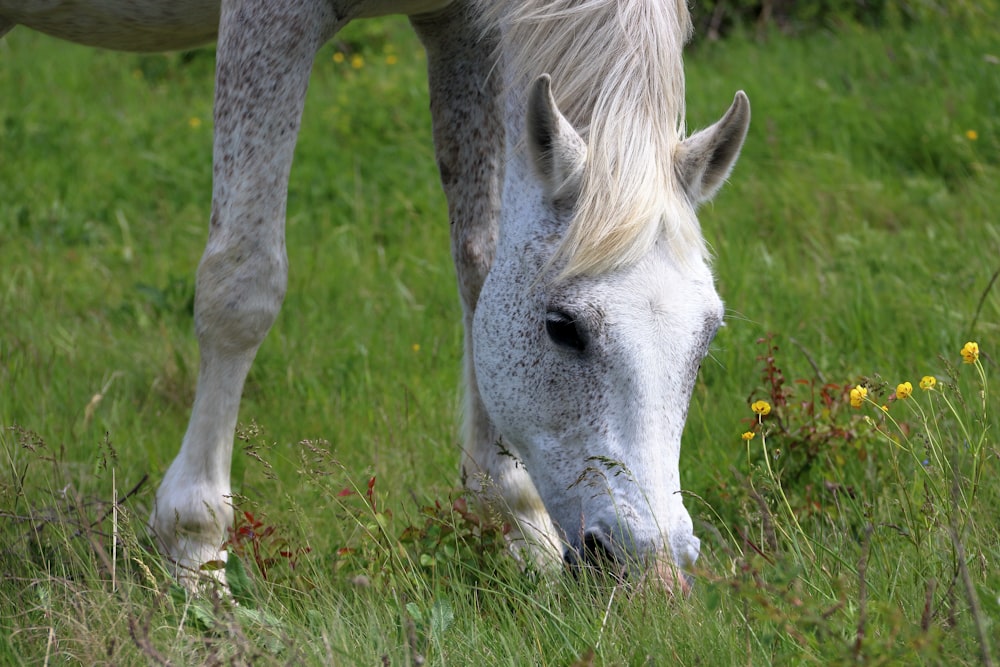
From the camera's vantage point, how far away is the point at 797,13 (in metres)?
8.29

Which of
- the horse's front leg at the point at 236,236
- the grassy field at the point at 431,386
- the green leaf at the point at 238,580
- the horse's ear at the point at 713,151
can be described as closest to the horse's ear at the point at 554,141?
the horse's ear at the point at 713,151

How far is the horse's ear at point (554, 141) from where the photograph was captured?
8.72 ft

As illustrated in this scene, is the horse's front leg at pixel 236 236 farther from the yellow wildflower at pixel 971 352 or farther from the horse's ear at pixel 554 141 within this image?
the yellow wildflower at pixel 971 352

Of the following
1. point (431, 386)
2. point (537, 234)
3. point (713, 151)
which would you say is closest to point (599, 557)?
point (537, 234)

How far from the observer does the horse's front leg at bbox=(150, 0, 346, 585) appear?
312cm

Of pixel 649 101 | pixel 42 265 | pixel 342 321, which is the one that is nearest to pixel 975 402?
pixel 649 101

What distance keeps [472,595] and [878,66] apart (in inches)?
212

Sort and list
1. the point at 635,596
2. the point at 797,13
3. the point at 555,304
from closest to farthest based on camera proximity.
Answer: the point at 635,596
the point at 555,304
the point at 797,13

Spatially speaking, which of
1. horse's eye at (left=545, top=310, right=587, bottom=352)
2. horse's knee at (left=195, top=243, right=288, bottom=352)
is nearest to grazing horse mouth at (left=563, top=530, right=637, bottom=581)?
horse's eye at (left=545, top=310, right=587, bottom=352)

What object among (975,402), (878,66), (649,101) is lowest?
(975,402)

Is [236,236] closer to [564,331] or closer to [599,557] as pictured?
[564,331]

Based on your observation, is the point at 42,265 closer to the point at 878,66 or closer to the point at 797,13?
the point at 878,66

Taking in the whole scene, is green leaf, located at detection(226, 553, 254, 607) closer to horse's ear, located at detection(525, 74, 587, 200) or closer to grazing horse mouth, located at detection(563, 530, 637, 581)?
grazing horse mouth, located at detection(563, 530, 637, 581)

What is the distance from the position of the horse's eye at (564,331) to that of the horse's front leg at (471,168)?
90 centimetres
